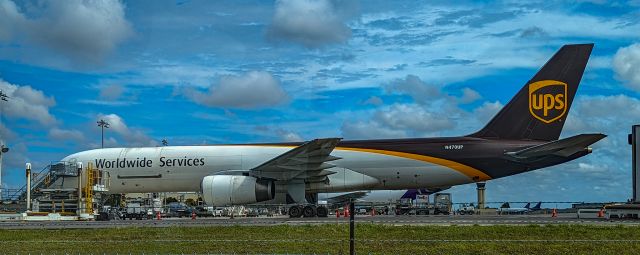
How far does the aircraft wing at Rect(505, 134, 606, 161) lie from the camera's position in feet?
99.3

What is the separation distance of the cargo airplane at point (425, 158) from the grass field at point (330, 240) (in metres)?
10.8

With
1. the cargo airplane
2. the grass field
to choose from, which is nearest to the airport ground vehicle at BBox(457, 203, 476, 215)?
the cargo airplane

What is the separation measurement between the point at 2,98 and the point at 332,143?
21.6 meters

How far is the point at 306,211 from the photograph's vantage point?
3303cm

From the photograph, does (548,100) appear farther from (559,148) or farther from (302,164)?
(302,164)

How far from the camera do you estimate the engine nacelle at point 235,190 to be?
108 ft

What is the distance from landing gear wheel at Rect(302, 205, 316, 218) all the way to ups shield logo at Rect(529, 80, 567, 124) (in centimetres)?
1202

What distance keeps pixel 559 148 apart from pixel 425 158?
631 cm

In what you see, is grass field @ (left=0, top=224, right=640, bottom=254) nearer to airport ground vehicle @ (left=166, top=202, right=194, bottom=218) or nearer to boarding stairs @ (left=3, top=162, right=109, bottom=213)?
boarding stairs @ (left=3, top=162, right=109, bottom=213)

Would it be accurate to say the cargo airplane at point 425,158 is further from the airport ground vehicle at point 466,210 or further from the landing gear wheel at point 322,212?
the airport ground vehicle at point 466,210

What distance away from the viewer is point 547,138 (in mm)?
34281

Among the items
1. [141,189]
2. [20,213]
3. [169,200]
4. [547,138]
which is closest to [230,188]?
[141,189]

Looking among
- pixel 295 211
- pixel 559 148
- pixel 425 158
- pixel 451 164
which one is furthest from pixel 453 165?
pixel 295 211

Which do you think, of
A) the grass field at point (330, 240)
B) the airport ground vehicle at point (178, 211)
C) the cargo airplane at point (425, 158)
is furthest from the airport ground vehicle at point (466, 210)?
the grass field at point (330, 240)
